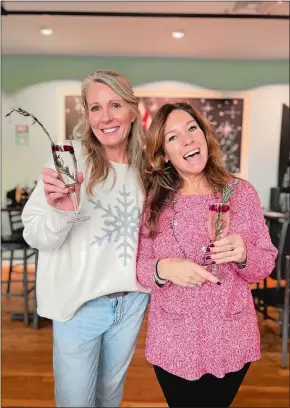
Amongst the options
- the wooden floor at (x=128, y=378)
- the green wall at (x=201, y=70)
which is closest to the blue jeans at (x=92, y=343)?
the wooden floor at (x=128, y=378)

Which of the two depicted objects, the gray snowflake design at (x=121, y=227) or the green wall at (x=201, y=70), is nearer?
the gray snowflake design at (x=121, y=227)

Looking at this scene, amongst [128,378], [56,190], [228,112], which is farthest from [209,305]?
[228,112]

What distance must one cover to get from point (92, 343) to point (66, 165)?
1.91 feet

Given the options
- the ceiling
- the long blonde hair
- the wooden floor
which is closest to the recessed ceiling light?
the ceiling

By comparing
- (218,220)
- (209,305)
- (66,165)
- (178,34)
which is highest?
(178,34)

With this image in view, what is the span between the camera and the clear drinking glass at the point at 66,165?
1.06 m

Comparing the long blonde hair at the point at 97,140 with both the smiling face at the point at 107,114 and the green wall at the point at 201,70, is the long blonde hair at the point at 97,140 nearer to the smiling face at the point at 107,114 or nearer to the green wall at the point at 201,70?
the smiling face at the point at 107,114

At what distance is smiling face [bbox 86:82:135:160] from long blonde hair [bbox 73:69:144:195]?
0.6 inches

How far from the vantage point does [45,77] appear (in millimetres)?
3881

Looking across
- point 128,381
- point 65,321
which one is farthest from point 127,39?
point 65,321

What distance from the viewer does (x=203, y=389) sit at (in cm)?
116

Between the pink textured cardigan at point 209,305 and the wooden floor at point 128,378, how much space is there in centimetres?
84

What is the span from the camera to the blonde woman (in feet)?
3.82

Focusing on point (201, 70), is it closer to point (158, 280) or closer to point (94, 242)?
point (94, 242)
